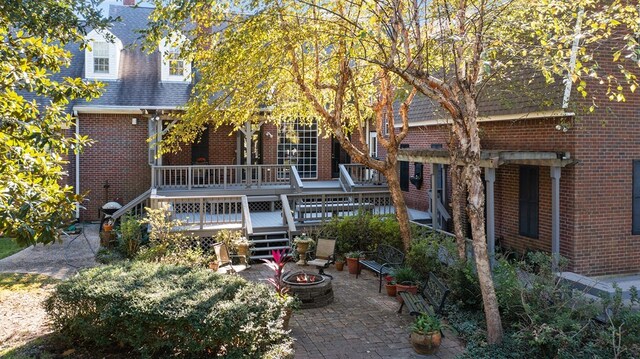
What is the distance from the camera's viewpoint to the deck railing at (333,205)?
631 inches

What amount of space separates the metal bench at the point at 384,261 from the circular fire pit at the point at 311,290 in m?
1.47

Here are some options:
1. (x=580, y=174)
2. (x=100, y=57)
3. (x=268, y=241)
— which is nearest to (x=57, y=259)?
(x=268, y=241)

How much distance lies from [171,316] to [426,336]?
354 cm

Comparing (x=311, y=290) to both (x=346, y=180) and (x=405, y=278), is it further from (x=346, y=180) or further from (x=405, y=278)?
(x=346, y=180)

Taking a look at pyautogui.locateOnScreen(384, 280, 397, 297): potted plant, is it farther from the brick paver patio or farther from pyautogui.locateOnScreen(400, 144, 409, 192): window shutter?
pyautogui.locateOnScreen(400, 144, 409, 192): window shutter

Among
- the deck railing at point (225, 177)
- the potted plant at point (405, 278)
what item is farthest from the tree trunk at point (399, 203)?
the deck railing at point (225, 177)

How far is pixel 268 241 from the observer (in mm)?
14961

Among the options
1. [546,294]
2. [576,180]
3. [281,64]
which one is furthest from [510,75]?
[546,294]

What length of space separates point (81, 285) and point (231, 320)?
247cm

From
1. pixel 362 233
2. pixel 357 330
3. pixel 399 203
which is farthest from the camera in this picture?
pixel 362 233

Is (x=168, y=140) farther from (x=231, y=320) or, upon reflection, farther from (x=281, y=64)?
(x=231, y=320)

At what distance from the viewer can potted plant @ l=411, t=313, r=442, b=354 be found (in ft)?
25.3

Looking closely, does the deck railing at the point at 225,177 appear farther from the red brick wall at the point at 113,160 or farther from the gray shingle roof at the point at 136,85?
the gray shingle roof at the point at 136,85

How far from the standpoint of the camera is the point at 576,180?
11.3 meters
